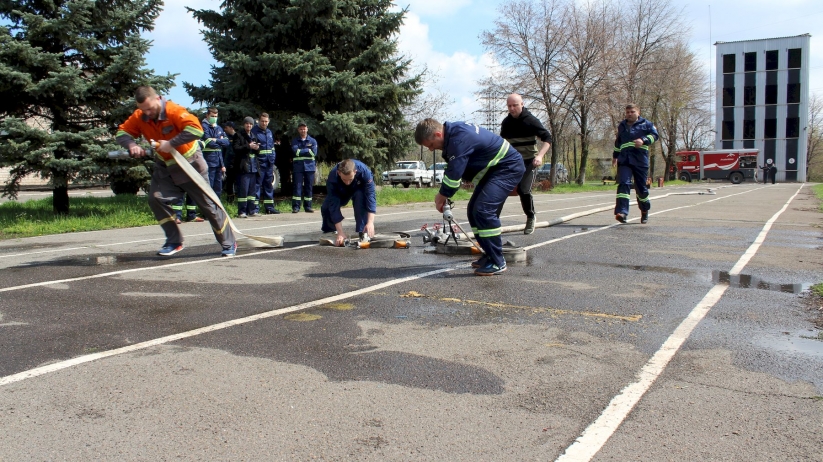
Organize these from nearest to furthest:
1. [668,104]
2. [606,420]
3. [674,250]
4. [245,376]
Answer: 1. [606,420]
2. [245,376]
3. [674,250]
4. [668,104]

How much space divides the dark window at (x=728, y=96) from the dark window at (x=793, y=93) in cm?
540

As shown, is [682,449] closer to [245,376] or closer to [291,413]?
[291,413]

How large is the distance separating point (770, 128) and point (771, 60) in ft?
24.0

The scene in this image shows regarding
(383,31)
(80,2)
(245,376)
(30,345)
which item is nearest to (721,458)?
(245,376)

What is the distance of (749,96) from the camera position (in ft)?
236

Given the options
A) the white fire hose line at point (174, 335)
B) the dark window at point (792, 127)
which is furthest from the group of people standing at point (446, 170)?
the dark window at point (792, 127)

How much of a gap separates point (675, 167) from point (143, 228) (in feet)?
193

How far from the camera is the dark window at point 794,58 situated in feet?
227

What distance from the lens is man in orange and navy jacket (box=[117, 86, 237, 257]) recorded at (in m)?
7.44

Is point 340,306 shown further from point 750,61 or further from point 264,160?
point 750,61

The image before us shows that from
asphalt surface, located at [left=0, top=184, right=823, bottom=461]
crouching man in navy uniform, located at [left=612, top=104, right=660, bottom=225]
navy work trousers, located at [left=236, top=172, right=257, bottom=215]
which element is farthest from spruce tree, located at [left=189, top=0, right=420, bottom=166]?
asphalt surface, located at [left=0, top=184, right=823, bottom=461]

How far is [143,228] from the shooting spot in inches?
471

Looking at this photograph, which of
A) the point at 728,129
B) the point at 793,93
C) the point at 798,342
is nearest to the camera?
the point at 798,342

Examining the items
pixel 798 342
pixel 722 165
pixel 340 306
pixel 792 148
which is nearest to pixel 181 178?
pixel 340 306
